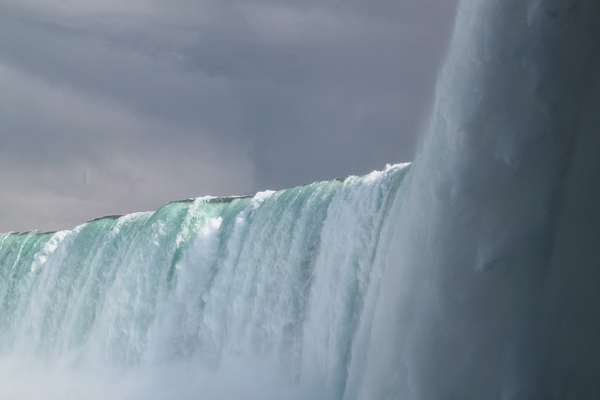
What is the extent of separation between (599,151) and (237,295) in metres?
10.3

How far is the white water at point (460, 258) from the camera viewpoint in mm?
6441

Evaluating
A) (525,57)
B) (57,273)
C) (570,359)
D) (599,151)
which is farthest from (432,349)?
(57,273)

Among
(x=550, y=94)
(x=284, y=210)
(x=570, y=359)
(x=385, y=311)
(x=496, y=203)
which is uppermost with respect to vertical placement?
(x=284, y=210)

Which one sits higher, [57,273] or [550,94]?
[57,273]

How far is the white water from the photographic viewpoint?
6441 millimetres

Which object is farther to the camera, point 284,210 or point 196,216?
point 196,216

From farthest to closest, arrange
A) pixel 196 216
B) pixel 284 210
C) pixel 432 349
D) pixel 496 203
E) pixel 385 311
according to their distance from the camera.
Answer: pixel 196 216
pixel 284 210
pixel 385 311
pixel 432 349
pixel 496 203

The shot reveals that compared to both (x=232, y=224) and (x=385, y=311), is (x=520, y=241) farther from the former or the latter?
(x=232, y=224)

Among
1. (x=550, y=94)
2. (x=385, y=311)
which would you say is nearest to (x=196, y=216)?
(x=385, y=311)

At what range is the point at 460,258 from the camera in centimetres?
723

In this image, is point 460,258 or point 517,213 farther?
point 460,258

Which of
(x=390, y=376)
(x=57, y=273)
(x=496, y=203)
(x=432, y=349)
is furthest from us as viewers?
(x=57, y=273)

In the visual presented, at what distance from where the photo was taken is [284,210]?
15469 mm

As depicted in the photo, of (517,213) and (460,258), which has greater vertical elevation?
(517,213)
